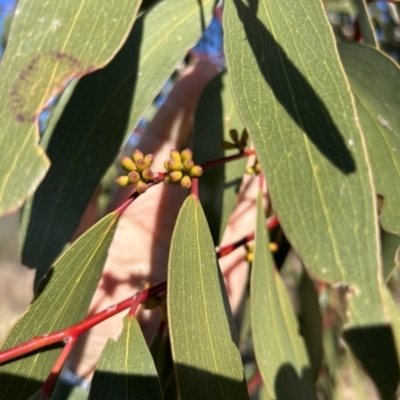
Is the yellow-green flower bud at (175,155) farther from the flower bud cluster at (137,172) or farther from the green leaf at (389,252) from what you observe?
the green leaf at (389,252)

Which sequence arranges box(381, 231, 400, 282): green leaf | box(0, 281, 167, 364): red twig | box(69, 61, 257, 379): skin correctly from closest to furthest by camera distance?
box(0, 281, 167, 364): red twig
box(381, 231, 400, 282): green leaf
box(69, 61, 257, 379): skin

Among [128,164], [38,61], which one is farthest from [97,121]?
[38,61]

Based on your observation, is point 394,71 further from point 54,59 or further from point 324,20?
point 54,59

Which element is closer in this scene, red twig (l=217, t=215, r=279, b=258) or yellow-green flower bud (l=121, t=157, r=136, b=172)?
yellow-green flower bud (l=121, t=157, r=136, b=172)

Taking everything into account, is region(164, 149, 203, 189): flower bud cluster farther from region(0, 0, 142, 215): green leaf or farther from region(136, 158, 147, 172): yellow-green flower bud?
region(0, 0, 142, 215): green leaf

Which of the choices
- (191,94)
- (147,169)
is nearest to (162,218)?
(191,94)

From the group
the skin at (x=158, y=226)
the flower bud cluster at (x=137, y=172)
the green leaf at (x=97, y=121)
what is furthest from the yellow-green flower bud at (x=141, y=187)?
the skin at (x=158, y=226)

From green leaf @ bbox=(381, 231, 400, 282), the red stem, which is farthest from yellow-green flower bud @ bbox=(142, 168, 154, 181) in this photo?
green leaf @ bbox=(381, 231, 400, 282)

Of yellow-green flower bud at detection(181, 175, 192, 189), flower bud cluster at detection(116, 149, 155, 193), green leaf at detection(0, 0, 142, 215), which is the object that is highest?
green leaf at detection(0, 0, 142, 215)

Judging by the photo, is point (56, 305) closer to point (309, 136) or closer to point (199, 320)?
point (199, 320)
